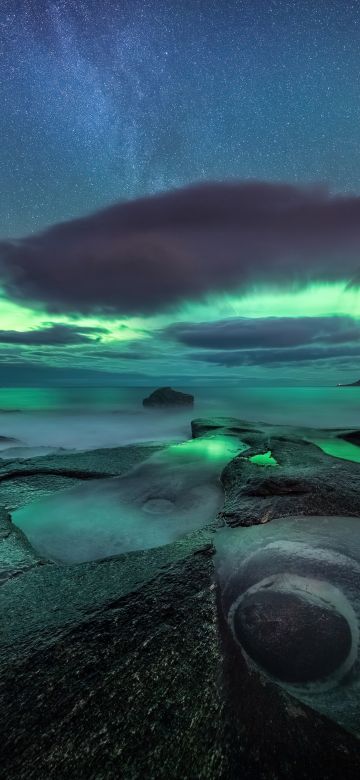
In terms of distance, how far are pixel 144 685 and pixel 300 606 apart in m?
1.64

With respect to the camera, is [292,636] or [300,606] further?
[300,606]

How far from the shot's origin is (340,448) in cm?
1154

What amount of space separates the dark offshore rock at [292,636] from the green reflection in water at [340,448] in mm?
7837

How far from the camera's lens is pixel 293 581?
339 cm

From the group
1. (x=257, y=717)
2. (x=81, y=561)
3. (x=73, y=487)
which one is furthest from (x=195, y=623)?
(x=73, y=487)

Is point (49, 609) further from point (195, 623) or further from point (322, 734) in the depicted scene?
point (322, 734)

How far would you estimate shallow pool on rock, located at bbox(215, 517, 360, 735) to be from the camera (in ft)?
7.53

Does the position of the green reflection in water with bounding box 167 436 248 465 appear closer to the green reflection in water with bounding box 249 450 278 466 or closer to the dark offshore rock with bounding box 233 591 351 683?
the green reflection in water with bounding box 249 450 278 466

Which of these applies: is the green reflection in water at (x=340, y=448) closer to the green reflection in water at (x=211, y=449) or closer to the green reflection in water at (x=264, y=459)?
the green reflection in water at (x=264, y=459)

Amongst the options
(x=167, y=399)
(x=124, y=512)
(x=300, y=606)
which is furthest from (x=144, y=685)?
(x=167, y=399)

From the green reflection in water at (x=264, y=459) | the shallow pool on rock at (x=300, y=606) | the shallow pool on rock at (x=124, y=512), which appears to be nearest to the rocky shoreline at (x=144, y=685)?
the shallow pool on rock at (x=300, y=606)

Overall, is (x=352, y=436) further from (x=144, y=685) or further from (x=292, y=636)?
(x=144, y=685)

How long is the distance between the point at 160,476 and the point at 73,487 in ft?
7.30

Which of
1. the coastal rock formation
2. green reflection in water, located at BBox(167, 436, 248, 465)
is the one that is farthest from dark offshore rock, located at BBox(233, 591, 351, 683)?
the coastal rock formation
